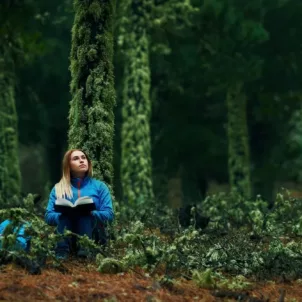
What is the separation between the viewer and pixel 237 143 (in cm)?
2752

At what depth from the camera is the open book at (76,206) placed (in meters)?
9.10

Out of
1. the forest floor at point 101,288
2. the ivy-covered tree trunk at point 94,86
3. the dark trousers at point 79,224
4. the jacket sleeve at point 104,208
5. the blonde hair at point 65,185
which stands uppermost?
the ivy-covered tree trunk at point 94,86

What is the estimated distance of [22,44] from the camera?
2072 cm

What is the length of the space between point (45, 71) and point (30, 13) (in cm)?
1045

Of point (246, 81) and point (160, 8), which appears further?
point (246, 81)

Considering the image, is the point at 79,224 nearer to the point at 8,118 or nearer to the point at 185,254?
the point at 185,254

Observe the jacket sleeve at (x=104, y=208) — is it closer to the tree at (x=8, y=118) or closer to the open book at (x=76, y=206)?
the open book at (x=76, y=206)

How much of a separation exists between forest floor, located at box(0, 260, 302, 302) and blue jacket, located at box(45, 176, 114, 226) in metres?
0.71

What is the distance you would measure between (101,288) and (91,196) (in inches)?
80.5

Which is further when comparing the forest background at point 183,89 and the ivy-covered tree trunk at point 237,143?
the ivy-covered tree trunk at point 237,143

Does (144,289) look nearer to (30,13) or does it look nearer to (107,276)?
(107,276)

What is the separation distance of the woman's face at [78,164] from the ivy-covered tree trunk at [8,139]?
427 inches

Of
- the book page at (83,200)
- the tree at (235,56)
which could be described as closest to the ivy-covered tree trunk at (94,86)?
the book page at (83,200)

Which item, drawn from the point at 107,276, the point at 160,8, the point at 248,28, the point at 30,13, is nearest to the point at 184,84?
the point at 248,28
